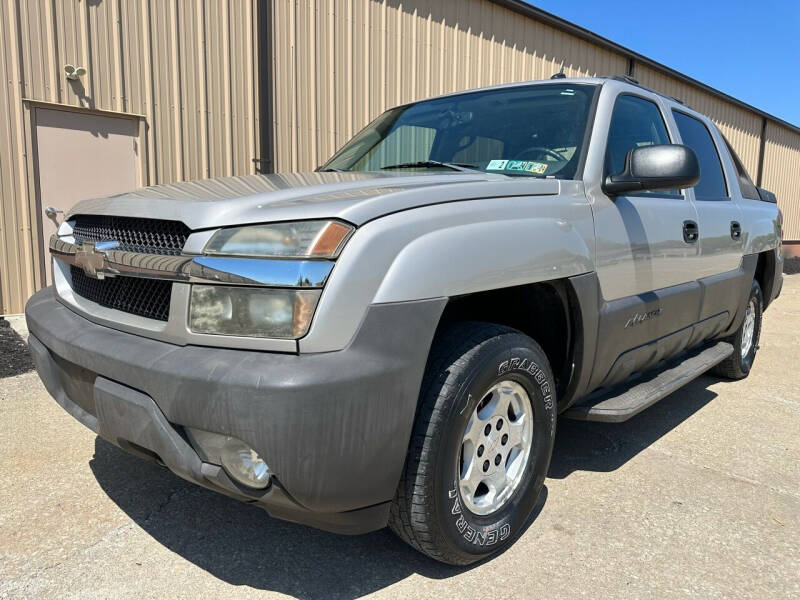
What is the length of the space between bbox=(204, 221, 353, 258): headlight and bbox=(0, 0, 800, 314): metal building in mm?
5040

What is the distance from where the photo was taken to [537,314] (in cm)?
262

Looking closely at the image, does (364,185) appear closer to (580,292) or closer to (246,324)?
(246,324)

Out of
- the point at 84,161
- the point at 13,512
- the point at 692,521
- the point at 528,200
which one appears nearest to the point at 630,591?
the point at 692,521

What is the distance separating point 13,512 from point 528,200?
7.82ft

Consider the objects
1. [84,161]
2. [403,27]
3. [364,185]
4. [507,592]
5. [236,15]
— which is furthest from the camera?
[403,27]

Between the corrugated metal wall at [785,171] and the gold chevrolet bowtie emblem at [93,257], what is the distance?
800 inches

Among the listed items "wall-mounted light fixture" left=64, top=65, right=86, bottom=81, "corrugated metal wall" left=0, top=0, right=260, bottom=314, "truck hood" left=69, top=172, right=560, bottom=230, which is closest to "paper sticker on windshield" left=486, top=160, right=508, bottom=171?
"truck hood" left=69, top=172, right=560, bottom=230

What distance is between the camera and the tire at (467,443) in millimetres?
1920

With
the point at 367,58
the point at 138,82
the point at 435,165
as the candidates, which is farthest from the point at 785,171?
the point at 435,165

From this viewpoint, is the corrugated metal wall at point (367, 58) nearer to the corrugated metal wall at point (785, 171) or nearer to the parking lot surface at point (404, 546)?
the parking lot surface at point (404, 546)

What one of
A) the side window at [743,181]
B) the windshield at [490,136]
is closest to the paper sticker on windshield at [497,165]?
the windshield at [490,136]

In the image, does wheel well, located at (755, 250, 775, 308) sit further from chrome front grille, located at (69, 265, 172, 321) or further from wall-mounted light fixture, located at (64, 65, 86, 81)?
wall-mounted light fixture, located at (64, 65, 86, 81)

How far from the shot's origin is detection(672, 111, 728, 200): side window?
12.2ft

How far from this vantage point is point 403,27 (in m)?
8.48
